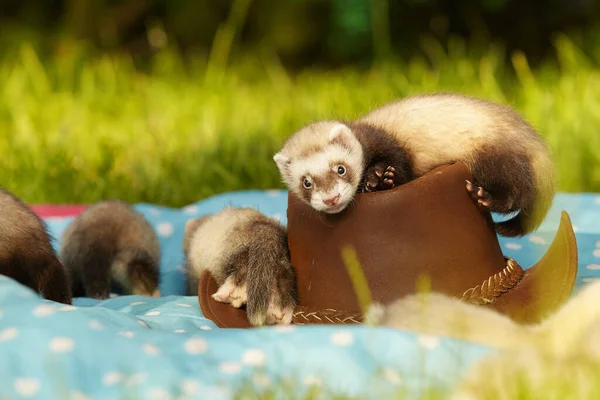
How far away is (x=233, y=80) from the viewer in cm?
741

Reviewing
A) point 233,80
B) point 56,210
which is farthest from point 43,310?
point 233,80

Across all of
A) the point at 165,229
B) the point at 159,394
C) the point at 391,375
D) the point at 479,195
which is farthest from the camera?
the point at 165,229

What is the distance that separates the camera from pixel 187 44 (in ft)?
36.0

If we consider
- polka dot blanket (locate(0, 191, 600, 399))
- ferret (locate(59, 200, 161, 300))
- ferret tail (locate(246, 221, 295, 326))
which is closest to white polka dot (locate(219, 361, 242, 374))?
polka dot blanket (locate(0, 191, 600, 399))

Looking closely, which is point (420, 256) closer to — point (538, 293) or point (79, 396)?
point (538, 293)

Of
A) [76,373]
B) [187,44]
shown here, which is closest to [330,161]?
[76,373]

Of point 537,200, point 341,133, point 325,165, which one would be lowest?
point 537,200

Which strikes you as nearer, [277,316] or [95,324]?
A: [95,324]

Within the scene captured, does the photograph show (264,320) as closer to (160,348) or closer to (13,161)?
(160,348)

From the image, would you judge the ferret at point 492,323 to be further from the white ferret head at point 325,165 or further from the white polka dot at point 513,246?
the white polka dot at point 513,246

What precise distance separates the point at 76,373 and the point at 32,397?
13 cm

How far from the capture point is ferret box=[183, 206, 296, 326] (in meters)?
2.84

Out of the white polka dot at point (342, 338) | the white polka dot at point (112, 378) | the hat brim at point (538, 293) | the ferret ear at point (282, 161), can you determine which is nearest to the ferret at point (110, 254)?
the hat brim at point (538, 293)

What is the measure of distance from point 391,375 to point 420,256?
0.70 metres
